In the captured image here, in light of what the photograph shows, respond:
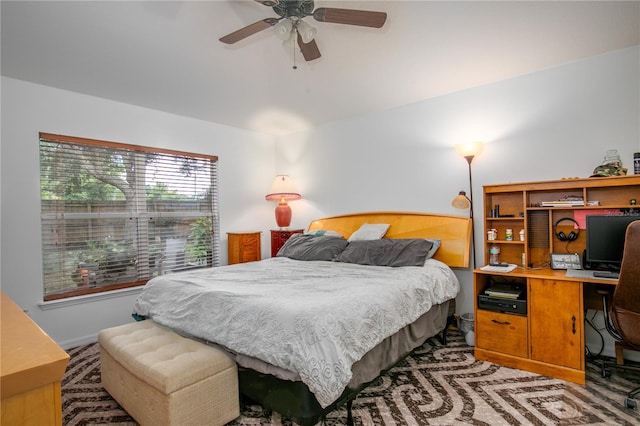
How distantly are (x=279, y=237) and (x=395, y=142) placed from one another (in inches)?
79.4

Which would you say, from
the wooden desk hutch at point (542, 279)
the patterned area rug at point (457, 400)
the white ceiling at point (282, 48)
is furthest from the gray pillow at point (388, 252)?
the white ceiling at point (282, 48)

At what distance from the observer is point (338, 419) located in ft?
6.37

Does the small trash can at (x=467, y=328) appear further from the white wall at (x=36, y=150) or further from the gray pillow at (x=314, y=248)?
the white wall at (x=36, y=150)

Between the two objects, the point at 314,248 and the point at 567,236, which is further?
the point at 314,248

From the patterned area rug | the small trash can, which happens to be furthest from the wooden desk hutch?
the small trash can

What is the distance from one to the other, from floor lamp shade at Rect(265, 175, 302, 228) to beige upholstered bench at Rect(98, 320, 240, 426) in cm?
271

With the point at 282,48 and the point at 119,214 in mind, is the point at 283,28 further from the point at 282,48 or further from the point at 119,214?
the point at 119,214

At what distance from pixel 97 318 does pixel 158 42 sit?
2.75 m

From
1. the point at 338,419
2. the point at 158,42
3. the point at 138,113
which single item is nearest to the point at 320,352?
the point at 338,419

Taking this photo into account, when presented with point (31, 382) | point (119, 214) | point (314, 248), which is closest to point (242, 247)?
point (314, 248)

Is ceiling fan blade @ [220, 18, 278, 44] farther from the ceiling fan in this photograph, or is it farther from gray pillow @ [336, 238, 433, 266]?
gray pillow @ [336, 238, 433, 266]

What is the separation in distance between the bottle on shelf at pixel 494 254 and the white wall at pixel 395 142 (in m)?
0.19

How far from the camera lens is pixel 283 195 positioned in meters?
4.68

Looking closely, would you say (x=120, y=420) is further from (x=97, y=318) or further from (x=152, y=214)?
(x=152, y=214)
